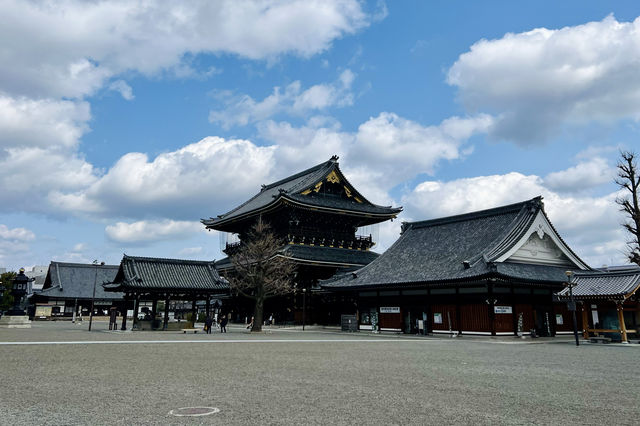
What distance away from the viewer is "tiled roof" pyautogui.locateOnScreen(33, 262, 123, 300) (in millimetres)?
69688

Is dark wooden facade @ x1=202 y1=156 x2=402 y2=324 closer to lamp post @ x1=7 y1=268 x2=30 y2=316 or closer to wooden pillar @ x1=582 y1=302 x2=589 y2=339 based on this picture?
wooden pillar @ x1=582 y1=302 x2=589 y2=339

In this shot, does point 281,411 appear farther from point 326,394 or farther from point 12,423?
point 12,423

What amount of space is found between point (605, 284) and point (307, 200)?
29515 mm

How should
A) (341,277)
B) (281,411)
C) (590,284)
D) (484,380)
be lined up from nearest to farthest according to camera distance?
(281,411)
(484,380)
(590,284)
(341,277)

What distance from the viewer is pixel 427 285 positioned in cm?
3469

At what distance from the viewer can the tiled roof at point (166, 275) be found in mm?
37750

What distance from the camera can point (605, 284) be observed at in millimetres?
28297

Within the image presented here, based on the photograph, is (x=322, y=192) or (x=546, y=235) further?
(x=322, y=192)

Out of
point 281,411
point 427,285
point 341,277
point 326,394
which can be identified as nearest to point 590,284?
point 427,285

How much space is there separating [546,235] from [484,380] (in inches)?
1131

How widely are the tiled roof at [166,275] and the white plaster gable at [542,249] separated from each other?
23276 mm

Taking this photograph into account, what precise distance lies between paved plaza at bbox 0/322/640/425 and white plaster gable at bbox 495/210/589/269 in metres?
18.2

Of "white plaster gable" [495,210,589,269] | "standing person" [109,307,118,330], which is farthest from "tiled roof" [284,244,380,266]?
"white plaster gable" [495,210,589,269]

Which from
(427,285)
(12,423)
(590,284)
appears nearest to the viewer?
(12,423)
